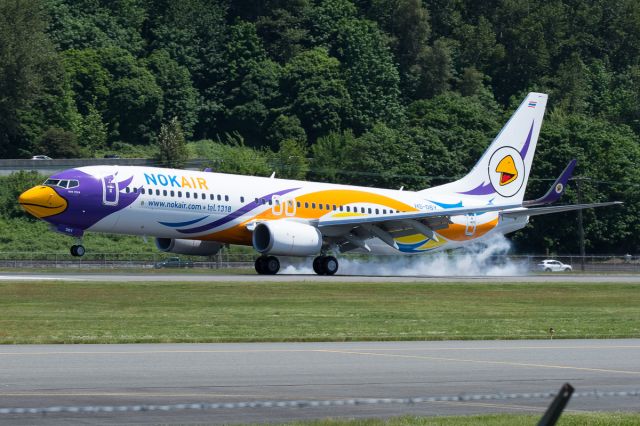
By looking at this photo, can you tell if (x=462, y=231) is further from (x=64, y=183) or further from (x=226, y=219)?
(x=64, y=183)

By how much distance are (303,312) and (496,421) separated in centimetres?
2028

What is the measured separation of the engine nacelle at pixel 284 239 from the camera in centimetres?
5669

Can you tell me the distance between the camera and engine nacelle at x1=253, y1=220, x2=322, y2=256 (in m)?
56.7

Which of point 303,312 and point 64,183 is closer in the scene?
point 303,312

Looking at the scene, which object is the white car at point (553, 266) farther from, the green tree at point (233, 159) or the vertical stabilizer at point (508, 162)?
the green tree at point (233, 159)

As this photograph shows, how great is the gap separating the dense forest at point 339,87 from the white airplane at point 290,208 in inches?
1374

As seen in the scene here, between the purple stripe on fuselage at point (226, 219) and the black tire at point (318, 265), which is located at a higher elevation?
the purple stripe on fuselage at point (226, 219)

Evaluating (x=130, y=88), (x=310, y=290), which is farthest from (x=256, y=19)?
(x=310, y=290)

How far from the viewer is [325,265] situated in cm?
6003

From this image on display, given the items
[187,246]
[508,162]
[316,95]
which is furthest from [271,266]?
[316,95]

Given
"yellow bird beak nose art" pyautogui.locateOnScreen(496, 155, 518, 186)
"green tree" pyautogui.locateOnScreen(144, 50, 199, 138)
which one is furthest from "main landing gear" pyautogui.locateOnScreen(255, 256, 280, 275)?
"green tree" pyautogui.locateOnScreen(144, 50, 199, 138)

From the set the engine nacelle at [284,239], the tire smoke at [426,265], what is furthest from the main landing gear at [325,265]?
the tire smoke at [426,265]

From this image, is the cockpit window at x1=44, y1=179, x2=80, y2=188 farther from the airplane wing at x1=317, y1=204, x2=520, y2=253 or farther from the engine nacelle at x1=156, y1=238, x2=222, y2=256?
the airplane wing at x1=317, y1=204, x2=520, y2=253

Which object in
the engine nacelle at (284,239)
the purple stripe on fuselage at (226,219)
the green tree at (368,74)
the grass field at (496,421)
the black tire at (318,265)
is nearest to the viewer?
the grass field at (496,421)
